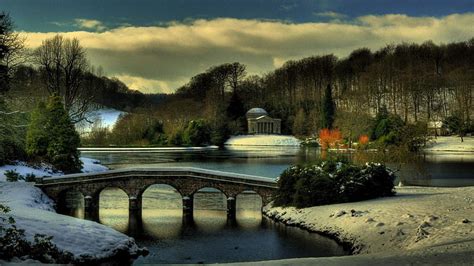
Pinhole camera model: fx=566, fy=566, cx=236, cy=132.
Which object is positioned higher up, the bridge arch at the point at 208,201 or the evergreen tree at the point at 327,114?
the evergreen tree at the point at 327,114

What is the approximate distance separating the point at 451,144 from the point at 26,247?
250ft

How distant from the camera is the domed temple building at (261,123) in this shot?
117500 mm

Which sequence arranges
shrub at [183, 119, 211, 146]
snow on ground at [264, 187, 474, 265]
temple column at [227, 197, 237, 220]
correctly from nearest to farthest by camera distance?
1. snow on ground at [264, 187, 474, 265]
2. temple column at [227, 197, 237, 220]
3. shrub at [183, 119, 211, 146]

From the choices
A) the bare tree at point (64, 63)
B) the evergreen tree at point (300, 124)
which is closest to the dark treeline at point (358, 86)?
the evergreen tree at point (300, 124)

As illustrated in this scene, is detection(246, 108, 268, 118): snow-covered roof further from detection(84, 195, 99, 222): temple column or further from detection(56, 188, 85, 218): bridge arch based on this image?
detection(84, 195, 99, 222): temple column

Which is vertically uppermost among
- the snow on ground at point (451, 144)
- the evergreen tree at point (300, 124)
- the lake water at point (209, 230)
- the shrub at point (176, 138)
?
the evergreen tree at point (300, 124)

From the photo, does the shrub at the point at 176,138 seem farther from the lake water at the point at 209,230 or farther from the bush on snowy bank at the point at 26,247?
the bush on snowy bank at the point at 26,247

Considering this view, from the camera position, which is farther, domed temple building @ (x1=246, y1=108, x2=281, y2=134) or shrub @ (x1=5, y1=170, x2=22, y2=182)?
domed temple building @ (x1=246, y1=108, x2=281, y2=134)

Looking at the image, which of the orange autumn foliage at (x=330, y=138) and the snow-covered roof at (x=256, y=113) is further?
the snow-covered roof at (x=256, y=113)

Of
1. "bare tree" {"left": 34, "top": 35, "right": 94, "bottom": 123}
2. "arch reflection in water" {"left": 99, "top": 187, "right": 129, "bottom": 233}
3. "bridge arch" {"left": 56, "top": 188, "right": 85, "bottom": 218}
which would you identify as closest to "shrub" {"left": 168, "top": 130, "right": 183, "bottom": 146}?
"bare tree" {"left": 34, "top": 35, "right": 94, "bottom": 123}

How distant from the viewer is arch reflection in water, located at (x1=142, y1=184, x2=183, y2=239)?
27484 mm

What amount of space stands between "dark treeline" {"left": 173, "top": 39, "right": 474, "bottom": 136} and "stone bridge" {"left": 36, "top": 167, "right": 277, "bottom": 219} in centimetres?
5438

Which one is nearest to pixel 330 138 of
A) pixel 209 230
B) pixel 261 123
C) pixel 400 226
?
pixel 261 123

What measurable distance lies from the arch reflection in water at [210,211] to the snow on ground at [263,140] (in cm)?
6529
